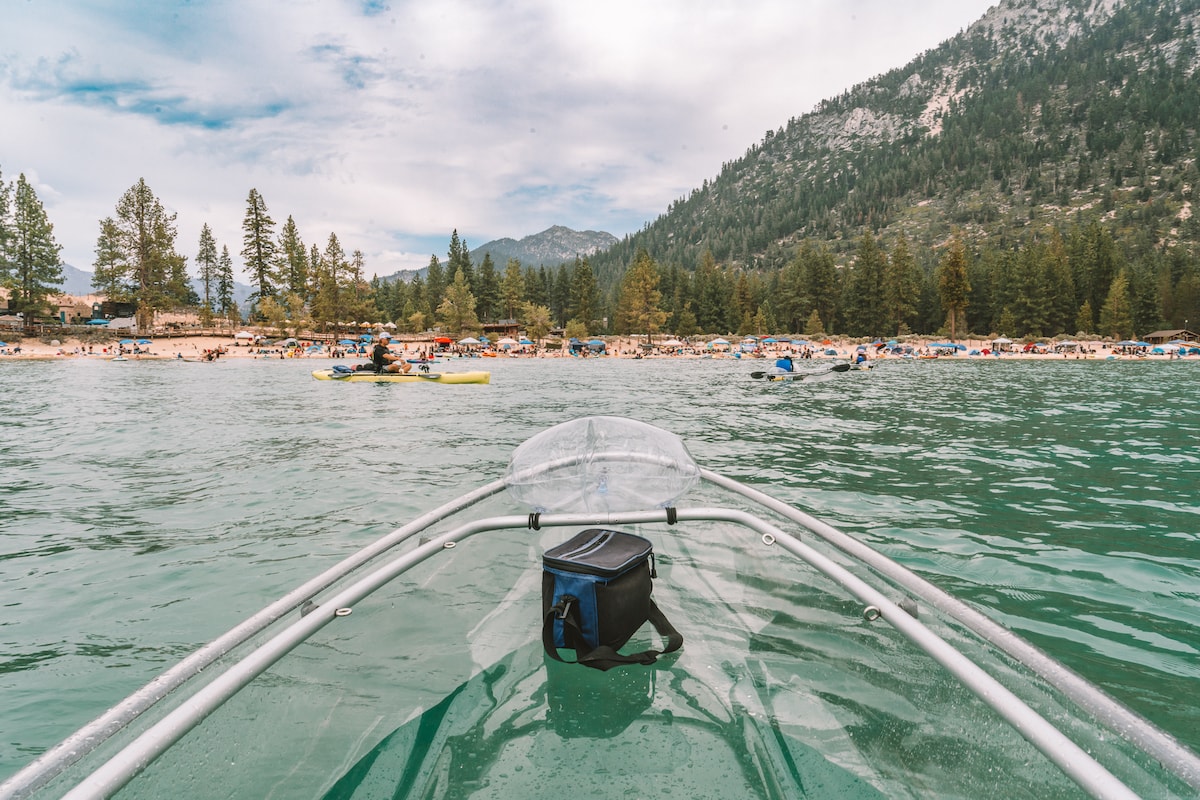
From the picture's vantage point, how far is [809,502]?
841cm

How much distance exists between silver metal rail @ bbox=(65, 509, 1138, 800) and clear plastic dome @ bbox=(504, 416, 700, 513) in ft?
4.33

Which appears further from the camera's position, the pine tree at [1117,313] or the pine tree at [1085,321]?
the pine tree at [1085,321]

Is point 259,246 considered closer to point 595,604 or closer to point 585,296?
point 585,296

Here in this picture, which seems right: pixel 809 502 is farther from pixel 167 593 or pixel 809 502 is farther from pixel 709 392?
pixel 709 392

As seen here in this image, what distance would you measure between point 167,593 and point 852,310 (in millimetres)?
94144

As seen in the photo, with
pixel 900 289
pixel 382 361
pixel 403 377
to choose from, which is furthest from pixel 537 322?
pixel 403 377

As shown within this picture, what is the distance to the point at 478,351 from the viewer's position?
78.0 m

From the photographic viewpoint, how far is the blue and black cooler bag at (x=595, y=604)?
10.3 feet

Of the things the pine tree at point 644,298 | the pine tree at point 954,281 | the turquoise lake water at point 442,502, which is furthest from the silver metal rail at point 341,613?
the pine tree at point 644,298

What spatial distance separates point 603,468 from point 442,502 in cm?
429

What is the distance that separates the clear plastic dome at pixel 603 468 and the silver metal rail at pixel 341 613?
1.32 meters

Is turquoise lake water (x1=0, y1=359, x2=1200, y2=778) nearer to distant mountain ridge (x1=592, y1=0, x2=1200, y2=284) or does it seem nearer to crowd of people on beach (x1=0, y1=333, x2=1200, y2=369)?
crowd of people on beach (x1=0, y1=333, x2=1200, y2=369)

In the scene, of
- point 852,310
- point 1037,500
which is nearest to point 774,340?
point 852,310

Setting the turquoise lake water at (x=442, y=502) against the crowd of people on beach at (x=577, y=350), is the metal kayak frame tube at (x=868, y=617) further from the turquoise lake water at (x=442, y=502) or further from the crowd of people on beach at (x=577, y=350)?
the crowd of people on beach at (x=577, y=350)
